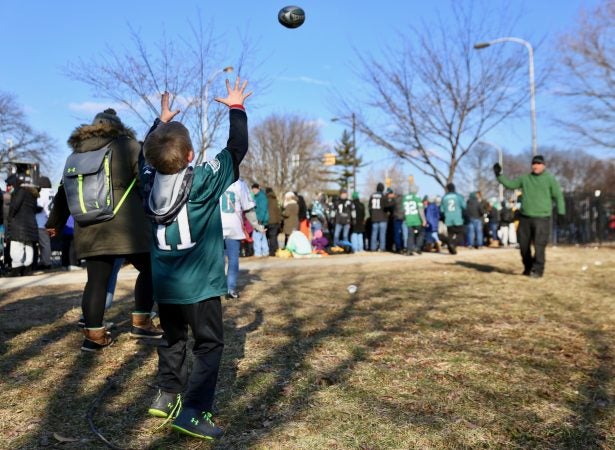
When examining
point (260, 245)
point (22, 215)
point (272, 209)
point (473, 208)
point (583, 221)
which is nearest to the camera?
point (22, 215)

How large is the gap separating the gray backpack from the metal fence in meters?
17.8

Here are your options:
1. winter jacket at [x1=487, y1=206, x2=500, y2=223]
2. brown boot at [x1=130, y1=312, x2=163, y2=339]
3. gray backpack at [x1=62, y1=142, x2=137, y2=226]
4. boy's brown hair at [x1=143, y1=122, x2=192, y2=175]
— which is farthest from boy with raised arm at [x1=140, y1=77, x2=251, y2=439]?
winter jacket at [x1=487, y1=206, x2=500, y2=223]

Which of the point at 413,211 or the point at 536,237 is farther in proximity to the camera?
the point at 413,211

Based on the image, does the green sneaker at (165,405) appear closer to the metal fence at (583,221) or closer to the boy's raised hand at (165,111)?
the boy's raised hand at (165,111)

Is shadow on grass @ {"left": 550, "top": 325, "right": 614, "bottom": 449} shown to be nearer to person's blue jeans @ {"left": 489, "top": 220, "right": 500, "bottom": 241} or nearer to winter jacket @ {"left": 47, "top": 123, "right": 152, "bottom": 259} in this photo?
winter jacket @ {"left": 47, "top": 123, "right": 152, "bottom": 259}

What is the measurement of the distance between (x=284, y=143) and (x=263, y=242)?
3182 cm

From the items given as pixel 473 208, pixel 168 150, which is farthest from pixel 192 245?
pixel 473 208

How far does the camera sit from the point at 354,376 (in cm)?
383

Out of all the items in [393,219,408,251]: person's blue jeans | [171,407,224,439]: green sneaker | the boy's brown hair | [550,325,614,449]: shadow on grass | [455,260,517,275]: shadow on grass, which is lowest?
[550,325,614,449]: shadow on grass

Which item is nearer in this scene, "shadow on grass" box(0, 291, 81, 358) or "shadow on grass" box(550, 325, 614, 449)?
"shadow on grass" box(550, 325, 614, 449)

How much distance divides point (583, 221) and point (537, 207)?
12.0 m

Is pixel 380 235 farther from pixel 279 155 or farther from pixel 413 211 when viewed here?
pixel 279 155

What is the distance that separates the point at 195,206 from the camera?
2.97 metres

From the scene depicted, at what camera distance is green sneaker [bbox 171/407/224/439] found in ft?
9.34
